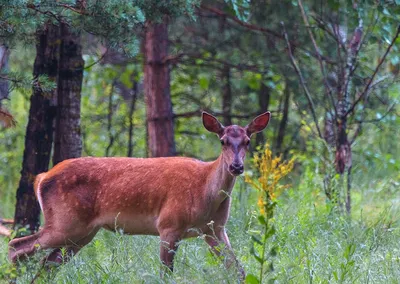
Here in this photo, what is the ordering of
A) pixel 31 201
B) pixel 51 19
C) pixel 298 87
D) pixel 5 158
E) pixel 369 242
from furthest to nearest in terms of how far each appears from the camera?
pixel 5 158 → pixel 298 87 → pixel 31 201 → pixel 369 242 → pixel 51 19

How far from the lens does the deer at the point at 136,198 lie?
702 centimetres

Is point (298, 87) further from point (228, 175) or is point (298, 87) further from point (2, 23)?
point (2, 23)

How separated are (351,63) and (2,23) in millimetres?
4162

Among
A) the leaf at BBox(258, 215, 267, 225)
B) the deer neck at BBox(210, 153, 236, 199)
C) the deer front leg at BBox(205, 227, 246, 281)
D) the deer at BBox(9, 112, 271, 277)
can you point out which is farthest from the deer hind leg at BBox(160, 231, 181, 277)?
the leaf at BBox(258, 215, 267, 225)

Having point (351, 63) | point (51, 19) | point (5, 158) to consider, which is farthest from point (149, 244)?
point (5, 158)

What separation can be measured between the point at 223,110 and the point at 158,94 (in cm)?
234

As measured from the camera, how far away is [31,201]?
28.6 ft

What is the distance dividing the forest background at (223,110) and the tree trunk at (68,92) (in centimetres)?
1

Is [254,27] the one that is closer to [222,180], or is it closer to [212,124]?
[212,124]

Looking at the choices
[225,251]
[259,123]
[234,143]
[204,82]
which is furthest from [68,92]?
[204,82]

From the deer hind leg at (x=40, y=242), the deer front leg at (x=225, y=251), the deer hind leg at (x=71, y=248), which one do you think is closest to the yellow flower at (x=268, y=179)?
the deer front leg at (x=225, y=251)

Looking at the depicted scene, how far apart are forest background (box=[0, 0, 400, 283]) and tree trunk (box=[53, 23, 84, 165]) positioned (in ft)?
0.04

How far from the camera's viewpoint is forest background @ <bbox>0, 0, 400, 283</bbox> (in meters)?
6.40

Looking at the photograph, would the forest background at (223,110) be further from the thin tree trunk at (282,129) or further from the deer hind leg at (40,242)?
the deer hind leg at (40,242)
